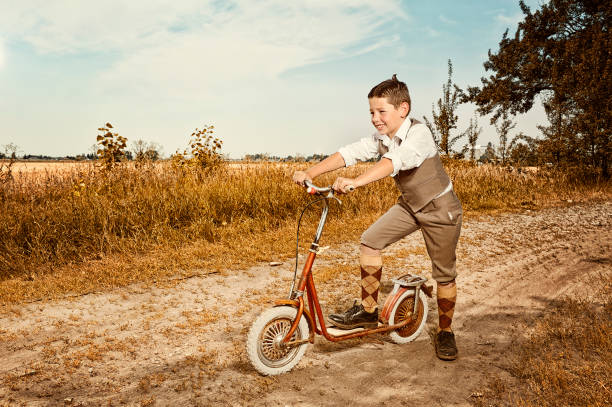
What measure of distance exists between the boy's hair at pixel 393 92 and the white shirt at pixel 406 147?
175 mm

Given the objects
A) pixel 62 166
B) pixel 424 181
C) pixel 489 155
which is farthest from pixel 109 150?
pixel 489 155

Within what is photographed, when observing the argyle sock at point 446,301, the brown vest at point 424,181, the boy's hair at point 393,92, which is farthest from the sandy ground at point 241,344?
the boy's hair at point 393,92

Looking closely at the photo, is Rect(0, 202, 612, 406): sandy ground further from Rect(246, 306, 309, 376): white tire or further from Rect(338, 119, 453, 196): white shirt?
Rect(338, 119, 453, 196): white shirt

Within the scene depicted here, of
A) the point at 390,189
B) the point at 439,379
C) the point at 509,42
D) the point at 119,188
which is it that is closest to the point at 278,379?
the point at 439,379

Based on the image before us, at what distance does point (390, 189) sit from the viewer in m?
11.3

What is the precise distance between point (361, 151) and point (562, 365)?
2228 millimetres

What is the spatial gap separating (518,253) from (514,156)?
1074 cm

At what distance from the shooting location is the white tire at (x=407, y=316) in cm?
381

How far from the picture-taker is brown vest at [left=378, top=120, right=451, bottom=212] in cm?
336

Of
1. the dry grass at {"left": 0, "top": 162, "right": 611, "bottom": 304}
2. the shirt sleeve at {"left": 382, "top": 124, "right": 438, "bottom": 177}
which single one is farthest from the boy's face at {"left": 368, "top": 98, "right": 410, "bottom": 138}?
the dry grass at {"left": 0, "top": 162, "right": 611, "bottom": 304}

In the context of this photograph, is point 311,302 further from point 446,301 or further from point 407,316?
point 446,301

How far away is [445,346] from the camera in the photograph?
357 centimetres

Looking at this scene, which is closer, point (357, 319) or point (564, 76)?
point (357, 319)

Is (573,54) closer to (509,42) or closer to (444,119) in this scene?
(509,42)
